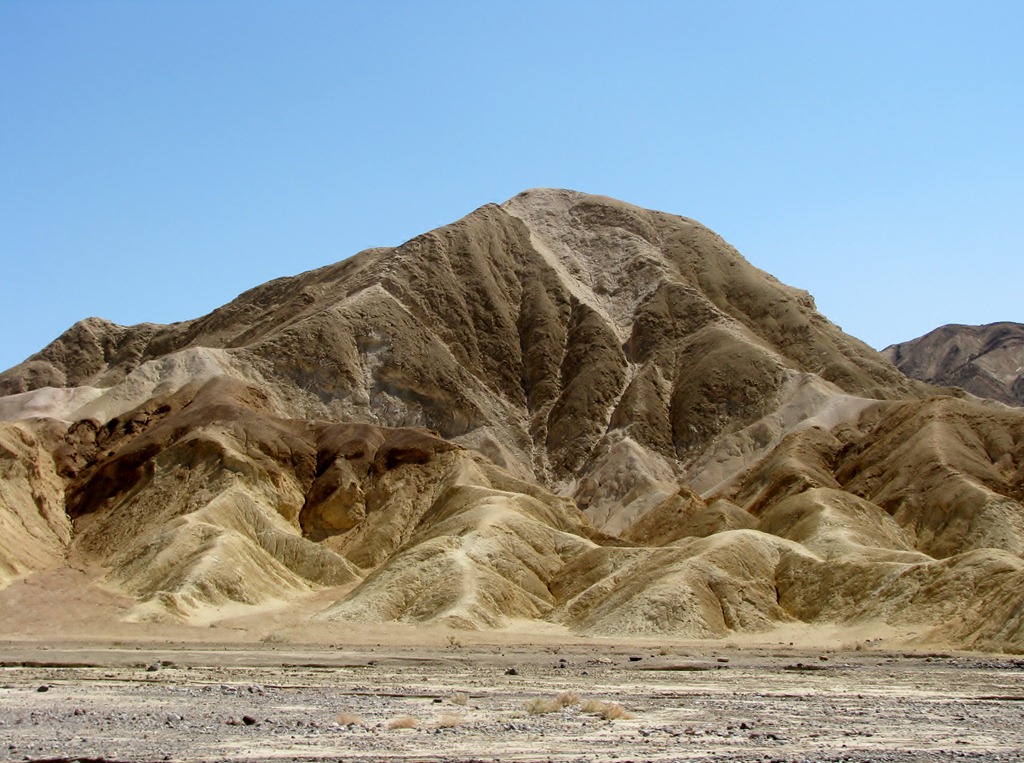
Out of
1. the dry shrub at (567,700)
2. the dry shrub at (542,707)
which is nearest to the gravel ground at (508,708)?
the dry shrub at (542,707)

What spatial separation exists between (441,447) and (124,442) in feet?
87.5

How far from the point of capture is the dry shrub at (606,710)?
88.5 feet

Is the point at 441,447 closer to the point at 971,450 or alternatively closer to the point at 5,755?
the point at 971,450

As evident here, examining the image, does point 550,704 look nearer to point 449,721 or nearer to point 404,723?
point 449,721

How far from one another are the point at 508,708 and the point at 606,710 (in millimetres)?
2947

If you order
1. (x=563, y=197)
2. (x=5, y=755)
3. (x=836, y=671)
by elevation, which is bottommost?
(x=836, y=671)

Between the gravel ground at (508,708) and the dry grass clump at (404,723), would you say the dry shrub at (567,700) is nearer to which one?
the gravel ground at (508,708)

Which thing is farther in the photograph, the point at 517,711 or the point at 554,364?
the point at 554,364

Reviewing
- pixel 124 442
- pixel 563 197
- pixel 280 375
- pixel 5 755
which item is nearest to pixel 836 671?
pixel 5 755

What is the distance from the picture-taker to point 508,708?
29344 millimetres

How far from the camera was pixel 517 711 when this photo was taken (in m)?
28.5

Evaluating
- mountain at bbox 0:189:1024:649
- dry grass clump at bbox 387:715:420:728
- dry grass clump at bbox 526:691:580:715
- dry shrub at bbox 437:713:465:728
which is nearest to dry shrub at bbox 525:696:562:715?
dry grass clump at bbox 526:691:580:715

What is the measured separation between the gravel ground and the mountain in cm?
1527

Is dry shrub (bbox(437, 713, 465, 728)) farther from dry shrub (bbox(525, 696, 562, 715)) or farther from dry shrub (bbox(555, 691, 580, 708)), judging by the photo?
dry shrub (bbox(555, 691, 580, 708))
